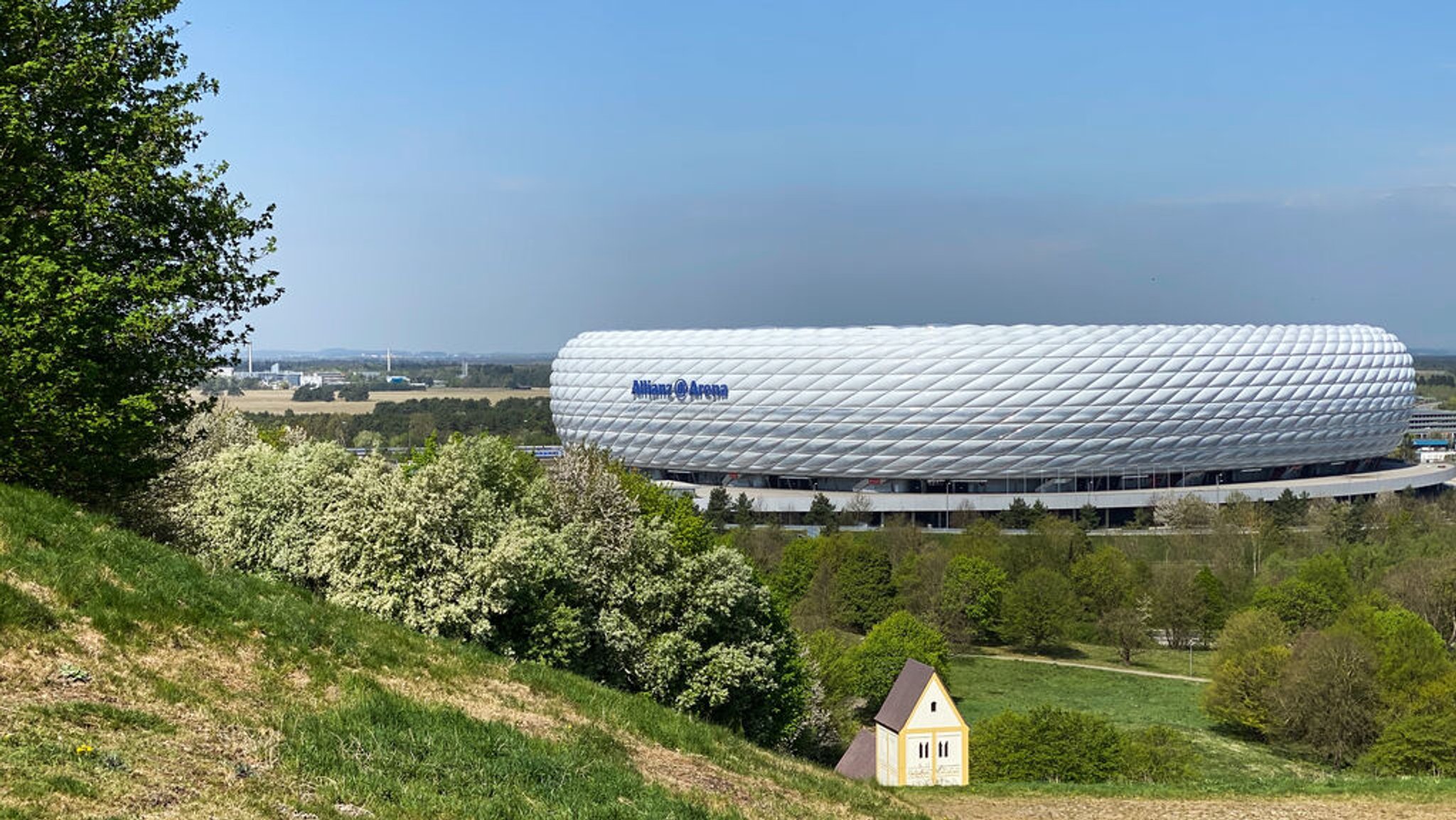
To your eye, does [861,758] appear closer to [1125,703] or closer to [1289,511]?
[1125,703]

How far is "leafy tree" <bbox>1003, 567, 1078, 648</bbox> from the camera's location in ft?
170

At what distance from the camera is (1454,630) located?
4538cm

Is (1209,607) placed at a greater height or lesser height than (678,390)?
lesser

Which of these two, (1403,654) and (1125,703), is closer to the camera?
(1403,654)

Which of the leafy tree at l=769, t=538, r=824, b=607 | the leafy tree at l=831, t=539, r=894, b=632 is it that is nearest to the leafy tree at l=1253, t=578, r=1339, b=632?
the leafy tree at l=831, t=539, r=894, b=632

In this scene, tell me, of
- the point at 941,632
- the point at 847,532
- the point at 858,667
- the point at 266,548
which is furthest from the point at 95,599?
the point at 847,532

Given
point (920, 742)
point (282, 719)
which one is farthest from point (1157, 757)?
point (282, 719)

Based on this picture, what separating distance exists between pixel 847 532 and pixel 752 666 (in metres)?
45.3

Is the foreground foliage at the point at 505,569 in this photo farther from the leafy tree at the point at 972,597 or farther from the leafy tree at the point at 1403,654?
the leafy tree at the point at 972,597

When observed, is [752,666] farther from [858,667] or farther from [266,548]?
[858,667]

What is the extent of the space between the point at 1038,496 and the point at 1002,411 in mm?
7308

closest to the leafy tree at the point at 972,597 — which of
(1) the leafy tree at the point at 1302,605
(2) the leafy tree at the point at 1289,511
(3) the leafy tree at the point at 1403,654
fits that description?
(1) the leafy tree at the point at 1302,605

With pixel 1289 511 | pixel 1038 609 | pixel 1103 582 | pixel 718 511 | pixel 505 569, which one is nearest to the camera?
pixel 505 569

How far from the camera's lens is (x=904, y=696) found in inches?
1190
